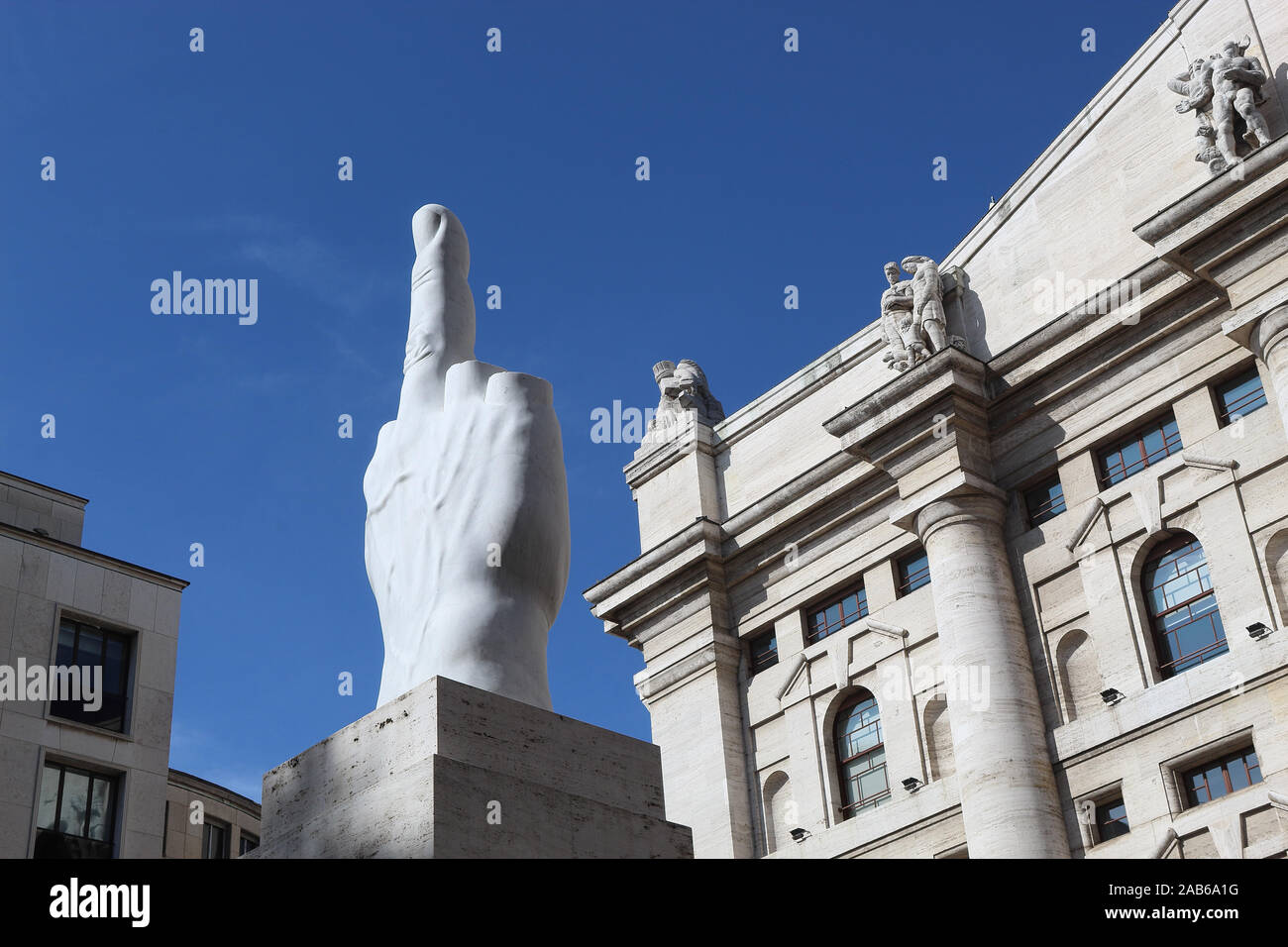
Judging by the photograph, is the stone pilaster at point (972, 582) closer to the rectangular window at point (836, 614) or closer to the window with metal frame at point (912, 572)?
the window with metal frame at point (912, 572)

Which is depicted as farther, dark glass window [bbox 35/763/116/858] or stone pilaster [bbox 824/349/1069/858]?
dark glass window [bbox 35/763/116/858]

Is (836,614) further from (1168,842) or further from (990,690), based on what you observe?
(1168,842)

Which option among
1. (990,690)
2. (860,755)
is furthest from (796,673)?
(990,690)

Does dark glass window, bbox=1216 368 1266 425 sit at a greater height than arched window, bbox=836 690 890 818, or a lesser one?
greater

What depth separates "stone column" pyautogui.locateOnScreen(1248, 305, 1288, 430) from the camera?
85.3 feet

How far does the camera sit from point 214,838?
39.3 m

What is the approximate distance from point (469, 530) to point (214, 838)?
107 feet

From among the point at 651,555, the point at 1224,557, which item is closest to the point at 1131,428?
the point at 1224,557

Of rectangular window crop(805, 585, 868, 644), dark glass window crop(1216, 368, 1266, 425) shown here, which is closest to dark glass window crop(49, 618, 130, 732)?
rectangular window crop(805, 585, 868, 644)

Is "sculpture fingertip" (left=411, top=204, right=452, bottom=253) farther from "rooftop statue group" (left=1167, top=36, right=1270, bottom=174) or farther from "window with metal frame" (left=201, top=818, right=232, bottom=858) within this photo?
"window with metal frame" (left=201, top=818, right=232, bottom=858)

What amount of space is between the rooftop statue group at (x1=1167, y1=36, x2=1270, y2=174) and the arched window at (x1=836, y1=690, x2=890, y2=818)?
40.5 ft

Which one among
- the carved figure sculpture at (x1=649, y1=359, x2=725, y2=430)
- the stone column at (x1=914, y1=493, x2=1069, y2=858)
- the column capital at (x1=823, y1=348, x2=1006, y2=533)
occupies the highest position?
the carved figure sculpture at (x1=649, y1=359, x2=725, y2=430)

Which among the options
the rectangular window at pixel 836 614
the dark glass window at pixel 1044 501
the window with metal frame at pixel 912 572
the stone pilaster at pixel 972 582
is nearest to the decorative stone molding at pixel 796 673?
the rectangular window at pixel 836 614
